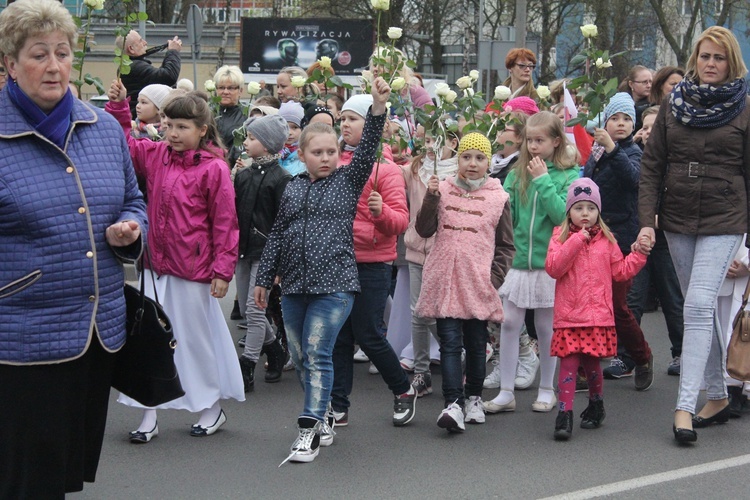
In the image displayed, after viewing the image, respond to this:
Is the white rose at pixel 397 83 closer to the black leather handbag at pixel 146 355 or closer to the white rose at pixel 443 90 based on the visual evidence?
the white rose at pixel 443 90

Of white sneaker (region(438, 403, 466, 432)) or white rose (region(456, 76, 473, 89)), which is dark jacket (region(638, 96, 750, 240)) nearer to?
white sneaker (region(438, 403, 466, 432))

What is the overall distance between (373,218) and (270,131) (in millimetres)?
1487

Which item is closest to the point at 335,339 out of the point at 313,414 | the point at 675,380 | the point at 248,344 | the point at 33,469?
the point at 313,414

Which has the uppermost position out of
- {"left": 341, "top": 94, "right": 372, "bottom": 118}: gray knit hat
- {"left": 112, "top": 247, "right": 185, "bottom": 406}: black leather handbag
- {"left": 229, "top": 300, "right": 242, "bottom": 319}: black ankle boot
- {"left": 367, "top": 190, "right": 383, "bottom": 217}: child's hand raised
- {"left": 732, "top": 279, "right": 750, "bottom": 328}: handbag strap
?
{"left": 341, "top": 94, "right": 372, "bottom": 118}: gray knit hat

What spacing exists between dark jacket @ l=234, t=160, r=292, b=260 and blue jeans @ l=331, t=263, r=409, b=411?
131cm

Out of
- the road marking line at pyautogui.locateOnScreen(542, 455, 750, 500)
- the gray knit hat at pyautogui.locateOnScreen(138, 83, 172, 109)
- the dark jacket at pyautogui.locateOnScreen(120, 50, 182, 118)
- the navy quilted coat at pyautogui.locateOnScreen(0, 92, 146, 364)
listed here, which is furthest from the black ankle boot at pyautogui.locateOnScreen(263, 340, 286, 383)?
the navy quilted coat at pyautogui.locateOnScreen(0, 92, 146, 364)

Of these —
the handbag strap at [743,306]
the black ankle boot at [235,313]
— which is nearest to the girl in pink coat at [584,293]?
the handbag strap at [743,306]

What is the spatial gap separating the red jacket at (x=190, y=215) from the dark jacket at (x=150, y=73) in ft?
8.66

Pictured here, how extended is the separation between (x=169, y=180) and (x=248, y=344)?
183 centimetres

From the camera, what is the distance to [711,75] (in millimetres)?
6422

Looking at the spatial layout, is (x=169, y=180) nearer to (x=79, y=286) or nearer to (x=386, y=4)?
(x=386, y=4)

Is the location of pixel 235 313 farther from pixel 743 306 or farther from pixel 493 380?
pixel 743 306

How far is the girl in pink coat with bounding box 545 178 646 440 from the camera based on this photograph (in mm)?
6645

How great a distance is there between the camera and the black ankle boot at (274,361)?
8.21 metres
